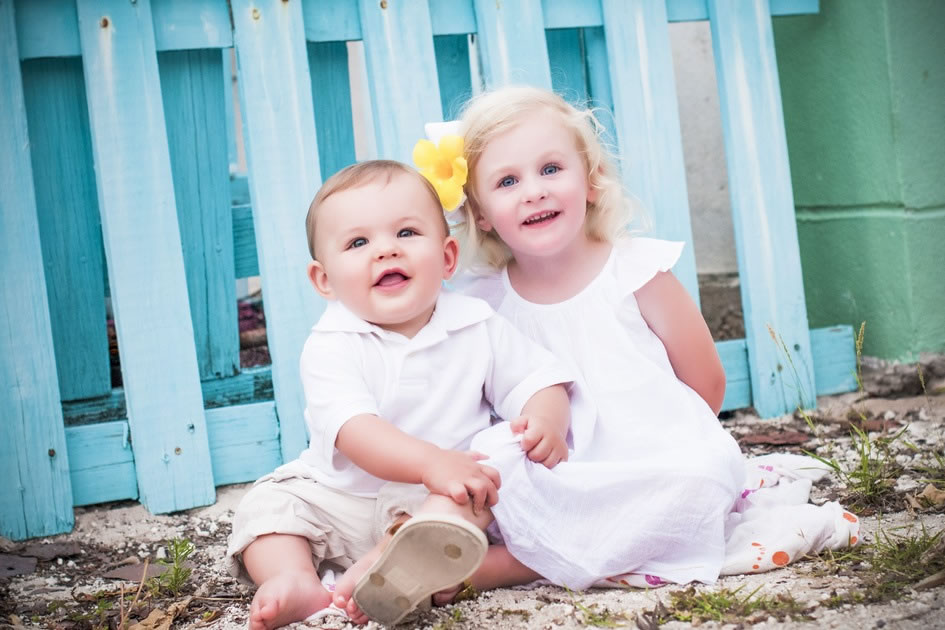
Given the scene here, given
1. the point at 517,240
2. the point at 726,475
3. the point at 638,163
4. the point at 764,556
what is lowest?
the point at 764,556

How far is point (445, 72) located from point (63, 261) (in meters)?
1.38

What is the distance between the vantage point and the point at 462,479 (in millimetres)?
1758

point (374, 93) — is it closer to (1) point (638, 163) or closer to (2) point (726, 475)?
(1) point (638, 163)

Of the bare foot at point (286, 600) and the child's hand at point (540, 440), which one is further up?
the child's hand at point (540, 440)

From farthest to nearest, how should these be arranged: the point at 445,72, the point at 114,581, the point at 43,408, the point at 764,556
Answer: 1. the point at 445,72
2. the point at 43,408
3. the point at 114,581
4. the point at 764,556

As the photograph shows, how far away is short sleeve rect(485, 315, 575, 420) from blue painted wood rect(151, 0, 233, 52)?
47.6 inches

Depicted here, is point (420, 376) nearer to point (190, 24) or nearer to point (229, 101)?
point (190, 24)

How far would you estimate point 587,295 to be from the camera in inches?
89.6

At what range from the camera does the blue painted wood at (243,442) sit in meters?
2.70

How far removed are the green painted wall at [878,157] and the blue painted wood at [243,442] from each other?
6.75 ft

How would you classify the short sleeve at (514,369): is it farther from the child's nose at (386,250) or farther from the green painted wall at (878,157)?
the green painted wall at (878,157)

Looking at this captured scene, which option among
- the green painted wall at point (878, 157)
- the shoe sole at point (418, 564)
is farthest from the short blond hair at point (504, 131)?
the green painted wall at point (878, 157)

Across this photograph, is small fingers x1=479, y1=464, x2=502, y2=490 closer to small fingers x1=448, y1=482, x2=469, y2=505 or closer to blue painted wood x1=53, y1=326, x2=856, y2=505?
small fingers x1=448, y1=482, x2=469, y2=505

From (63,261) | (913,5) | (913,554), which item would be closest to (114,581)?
(63,261)
